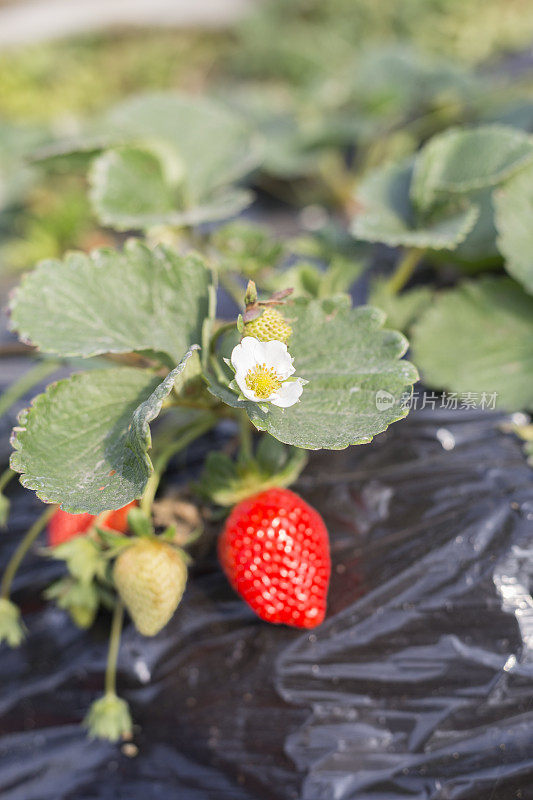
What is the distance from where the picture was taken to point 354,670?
80 cm

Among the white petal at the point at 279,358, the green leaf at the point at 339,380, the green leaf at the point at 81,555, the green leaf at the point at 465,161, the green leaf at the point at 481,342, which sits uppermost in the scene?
the green leaf at the point at 465,161

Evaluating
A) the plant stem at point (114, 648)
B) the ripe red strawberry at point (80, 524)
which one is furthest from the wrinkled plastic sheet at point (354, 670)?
the ripe red strawberry at point (80, 524)

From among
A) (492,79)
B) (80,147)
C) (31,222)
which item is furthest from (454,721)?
(31,222)

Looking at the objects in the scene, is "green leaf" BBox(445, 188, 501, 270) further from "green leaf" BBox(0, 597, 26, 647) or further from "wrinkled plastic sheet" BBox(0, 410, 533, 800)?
"green leaf" BBox(0, 597, 26, 647)

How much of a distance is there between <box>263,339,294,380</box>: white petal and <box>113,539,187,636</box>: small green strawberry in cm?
29

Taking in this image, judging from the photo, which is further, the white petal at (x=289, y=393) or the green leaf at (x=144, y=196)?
the green leaf at (x=144, y=196)

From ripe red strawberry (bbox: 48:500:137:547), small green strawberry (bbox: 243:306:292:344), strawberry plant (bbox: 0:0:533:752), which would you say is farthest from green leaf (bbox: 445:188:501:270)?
ripe red strawberry (bbox: 48:500:137:547)

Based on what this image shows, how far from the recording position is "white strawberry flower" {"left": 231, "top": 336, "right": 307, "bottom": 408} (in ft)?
2.06

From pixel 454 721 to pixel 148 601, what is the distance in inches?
14.6

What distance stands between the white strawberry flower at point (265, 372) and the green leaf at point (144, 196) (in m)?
0.42

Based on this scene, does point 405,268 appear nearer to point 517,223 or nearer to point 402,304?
point 402,304

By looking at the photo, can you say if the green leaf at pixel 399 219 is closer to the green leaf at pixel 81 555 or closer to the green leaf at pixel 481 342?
the green leaf at pixel 481 342

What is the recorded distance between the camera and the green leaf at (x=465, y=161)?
93 centimetres

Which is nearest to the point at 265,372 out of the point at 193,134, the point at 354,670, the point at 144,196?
the point at 354,670
